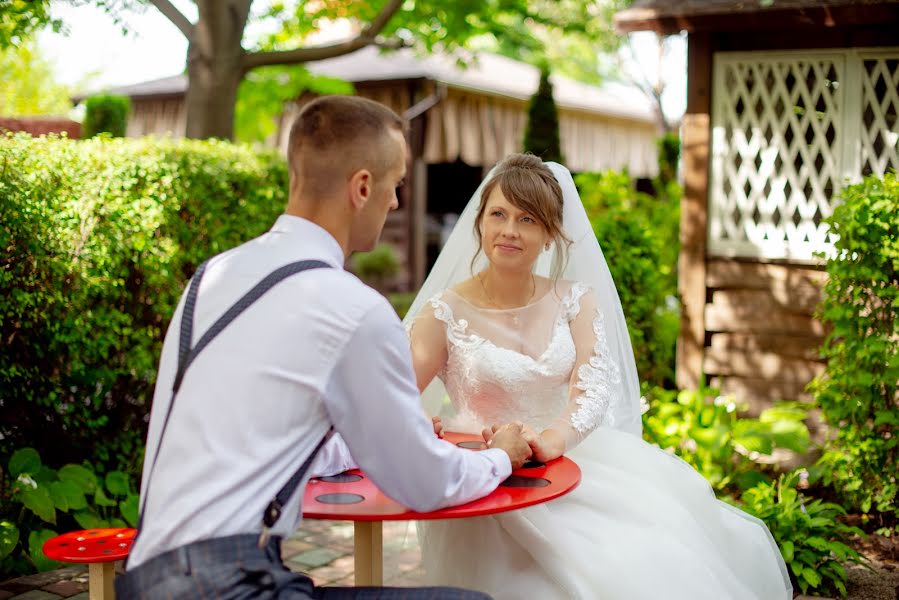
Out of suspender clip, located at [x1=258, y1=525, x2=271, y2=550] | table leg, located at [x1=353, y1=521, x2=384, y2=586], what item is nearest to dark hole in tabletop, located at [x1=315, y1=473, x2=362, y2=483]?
table leg, located at [x1=353, y1=521, x2=384, y2=586]

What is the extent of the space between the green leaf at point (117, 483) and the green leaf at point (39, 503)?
48 centimetres

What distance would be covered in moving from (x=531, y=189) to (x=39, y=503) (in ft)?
9.46

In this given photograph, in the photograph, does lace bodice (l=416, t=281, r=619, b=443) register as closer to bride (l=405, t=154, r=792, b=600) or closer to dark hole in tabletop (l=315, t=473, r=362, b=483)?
bride (l=405, t=154, r=792, b=600)

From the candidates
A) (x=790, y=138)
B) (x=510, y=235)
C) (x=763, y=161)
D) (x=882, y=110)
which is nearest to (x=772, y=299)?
(x=763, y=161)

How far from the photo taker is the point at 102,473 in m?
5.38

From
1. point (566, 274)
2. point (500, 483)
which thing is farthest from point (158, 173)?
point (500, 483)

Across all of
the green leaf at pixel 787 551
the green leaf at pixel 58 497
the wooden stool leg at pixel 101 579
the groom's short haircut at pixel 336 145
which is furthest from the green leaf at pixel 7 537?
the green leaf at pixel 787 551

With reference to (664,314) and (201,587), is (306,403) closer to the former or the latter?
(201,587)

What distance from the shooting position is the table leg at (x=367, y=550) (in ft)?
8.99

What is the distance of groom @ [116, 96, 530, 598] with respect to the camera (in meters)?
1.97

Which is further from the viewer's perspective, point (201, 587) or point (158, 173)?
point (158, 173)

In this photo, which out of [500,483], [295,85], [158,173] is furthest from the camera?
[295,85]

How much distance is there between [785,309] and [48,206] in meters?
5.02

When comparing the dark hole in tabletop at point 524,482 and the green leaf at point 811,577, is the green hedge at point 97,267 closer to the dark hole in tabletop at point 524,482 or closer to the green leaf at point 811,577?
the dark hole in tabletop at point 524,482
